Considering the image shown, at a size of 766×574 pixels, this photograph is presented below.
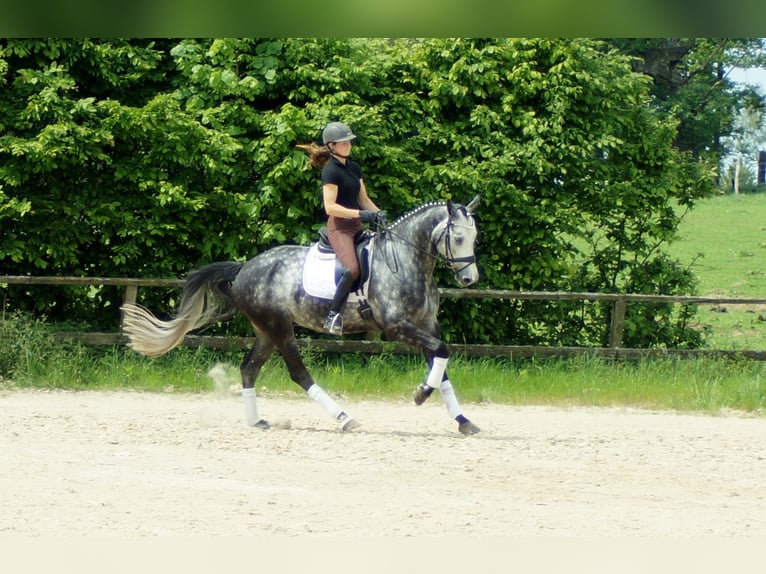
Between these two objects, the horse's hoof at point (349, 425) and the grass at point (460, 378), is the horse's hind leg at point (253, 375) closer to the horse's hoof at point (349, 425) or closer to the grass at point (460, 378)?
the horse's hoof at point (349, 425)

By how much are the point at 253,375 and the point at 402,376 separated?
9.36ft

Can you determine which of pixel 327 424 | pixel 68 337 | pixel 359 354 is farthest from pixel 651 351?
pixel 68 337

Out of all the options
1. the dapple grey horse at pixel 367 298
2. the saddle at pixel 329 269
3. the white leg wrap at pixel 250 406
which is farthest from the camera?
the white leg wrap at pixel 250 406

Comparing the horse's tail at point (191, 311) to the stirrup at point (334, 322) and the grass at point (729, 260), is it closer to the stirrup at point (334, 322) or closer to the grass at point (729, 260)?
the stirrup at point (334, 322)

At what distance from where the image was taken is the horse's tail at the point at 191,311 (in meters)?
9.69

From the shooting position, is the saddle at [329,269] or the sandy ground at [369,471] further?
the saddle at [329,269]

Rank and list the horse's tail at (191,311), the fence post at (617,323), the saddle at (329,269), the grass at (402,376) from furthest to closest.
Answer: the fence post at (617,323) < the grass at (402,376) < the horse's tail at (191,311) < the saddle at (329,269)

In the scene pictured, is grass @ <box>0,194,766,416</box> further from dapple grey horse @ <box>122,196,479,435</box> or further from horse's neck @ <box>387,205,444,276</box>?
horse's neck @ <box>387,205,444,276</box>

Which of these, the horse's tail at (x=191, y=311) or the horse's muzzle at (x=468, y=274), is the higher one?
the horse's muzzle at (x=468, y=274)

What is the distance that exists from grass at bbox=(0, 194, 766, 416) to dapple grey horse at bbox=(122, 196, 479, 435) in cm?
112

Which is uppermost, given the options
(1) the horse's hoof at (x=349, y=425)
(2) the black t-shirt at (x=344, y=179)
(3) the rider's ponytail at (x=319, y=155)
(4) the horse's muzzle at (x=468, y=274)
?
(3) the rider's ponytail at (x=319, y=155)

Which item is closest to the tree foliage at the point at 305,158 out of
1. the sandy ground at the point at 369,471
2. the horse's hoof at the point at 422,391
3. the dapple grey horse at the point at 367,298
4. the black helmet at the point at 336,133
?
the sandy ground at the point at 369,471

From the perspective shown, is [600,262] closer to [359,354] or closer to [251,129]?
[359,354]

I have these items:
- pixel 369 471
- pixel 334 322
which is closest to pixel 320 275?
pixel 334 322
